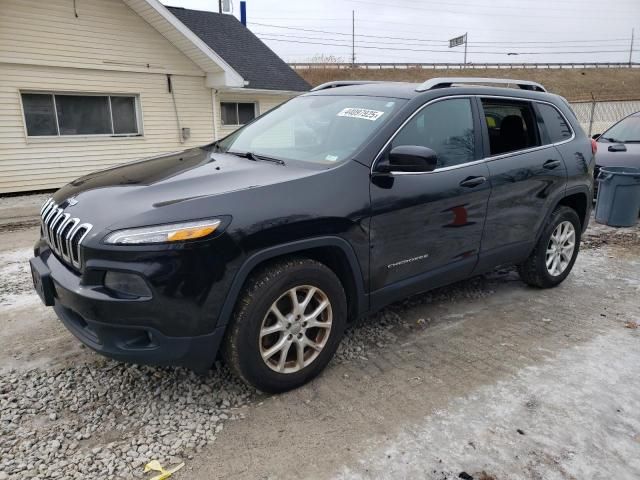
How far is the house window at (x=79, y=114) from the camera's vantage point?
10.9 m

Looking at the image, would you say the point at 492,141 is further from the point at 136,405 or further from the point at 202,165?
the point at 136,405

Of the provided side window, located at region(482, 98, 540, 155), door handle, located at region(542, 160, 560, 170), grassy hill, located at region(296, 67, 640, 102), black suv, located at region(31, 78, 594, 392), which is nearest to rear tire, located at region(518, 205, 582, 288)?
black suv, located at region(31, 78, 594, 392)

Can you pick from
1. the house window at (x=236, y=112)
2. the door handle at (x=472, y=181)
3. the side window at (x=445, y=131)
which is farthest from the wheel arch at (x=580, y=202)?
the house window at (x=236, y=112)

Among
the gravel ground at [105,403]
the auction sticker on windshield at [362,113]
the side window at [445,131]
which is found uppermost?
the auction sticker on windshield at [362,113]

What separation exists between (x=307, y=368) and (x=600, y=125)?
2641 cm

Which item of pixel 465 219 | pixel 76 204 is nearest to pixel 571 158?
pixel 465 219

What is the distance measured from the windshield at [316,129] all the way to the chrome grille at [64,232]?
1.31 meters

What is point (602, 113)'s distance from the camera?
82.4ft

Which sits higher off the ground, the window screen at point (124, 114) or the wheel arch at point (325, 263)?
the window screen at point (124, 114)

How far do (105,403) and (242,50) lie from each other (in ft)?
47.1

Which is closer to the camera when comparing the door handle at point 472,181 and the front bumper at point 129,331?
the front bumper at point 129,331

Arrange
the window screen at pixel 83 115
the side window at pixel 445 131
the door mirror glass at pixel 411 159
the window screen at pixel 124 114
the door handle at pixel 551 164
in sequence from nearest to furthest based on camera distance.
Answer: the door mirror glass at pixel 411 159, the side window at pixel 445 131, the door handle at pixel 551 164, the window screen at pixel 83 115, the window screen at pixel 124 114

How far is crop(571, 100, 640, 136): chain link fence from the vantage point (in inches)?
940

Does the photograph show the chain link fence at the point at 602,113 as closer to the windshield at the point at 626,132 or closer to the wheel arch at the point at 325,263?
the windshield at the point at 626,132
